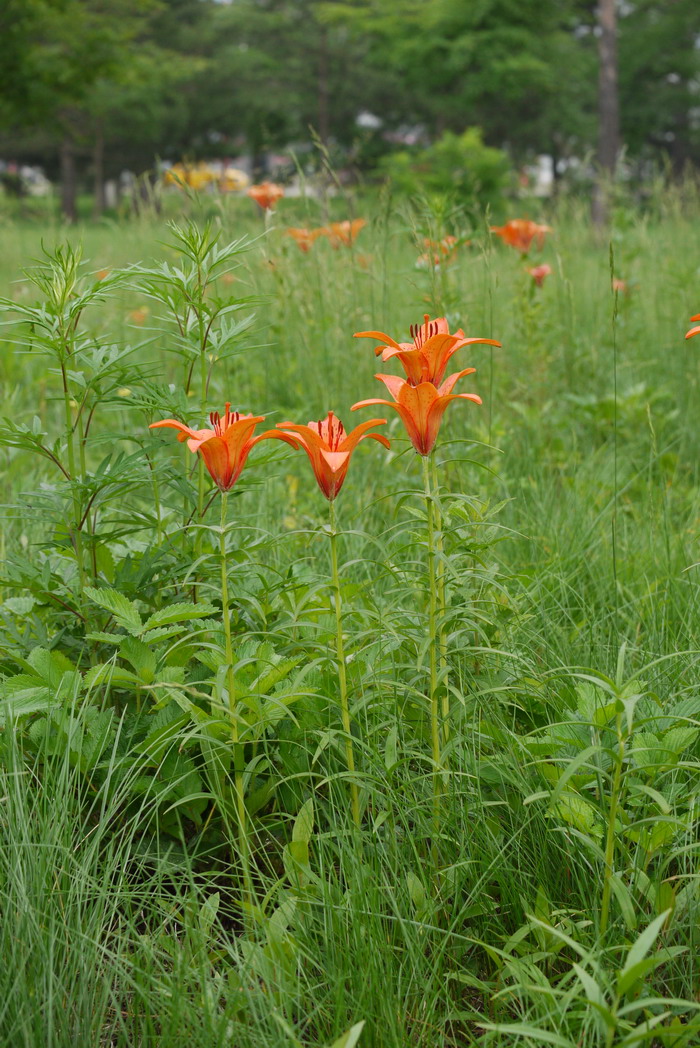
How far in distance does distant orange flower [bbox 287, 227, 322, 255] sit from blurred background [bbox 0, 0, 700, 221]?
897cm

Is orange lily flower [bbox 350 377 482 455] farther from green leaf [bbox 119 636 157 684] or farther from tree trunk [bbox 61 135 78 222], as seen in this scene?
tree trunk [bbox 61 135 78 222]

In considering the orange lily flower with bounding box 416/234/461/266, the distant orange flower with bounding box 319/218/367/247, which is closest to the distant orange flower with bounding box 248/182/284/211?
the distant orange flower with bounding box 319/218/367/247

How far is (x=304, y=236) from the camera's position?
4.22m

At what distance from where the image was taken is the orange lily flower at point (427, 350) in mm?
1385

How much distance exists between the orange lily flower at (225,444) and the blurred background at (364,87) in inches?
480

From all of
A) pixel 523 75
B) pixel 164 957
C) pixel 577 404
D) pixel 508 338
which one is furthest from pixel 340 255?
pixel 523 75

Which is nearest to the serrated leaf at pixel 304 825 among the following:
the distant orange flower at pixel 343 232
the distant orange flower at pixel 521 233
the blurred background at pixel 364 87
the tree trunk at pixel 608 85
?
the distant orange flower at pixel 343 232

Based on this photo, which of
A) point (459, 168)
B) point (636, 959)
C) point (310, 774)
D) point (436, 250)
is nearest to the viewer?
point (636, 959)

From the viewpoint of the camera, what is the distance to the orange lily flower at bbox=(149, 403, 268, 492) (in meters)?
1.33

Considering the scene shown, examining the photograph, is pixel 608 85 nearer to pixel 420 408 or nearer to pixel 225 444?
pixel 420 408

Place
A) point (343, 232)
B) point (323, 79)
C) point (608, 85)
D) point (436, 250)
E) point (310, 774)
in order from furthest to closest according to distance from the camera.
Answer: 1. point (323, 79)
2. point (608, 85)
3. point (343, 232)
4. point (436, 250)
5. point (310, 774)

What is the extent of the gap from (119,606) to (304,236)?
3.05 m

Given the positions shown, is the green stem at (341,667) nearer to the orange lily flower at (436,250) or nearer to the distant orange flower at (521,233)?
the orange lily flower at (436,250)

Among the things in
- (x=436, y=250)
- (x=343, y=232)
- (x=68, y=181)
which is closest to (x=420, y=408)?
(x=436, y=250)
